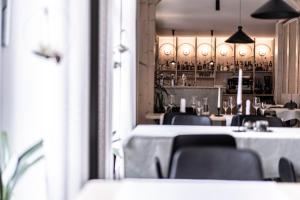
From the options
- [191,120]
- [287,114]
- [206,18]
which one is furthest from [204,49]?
[191,120]

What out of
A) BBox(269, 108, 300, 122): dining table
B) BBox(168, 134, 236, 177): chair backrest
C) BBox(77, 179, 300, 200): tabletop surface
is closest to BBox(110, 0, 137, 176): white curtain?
BBox(168, 134, 236, 177): chair backrest

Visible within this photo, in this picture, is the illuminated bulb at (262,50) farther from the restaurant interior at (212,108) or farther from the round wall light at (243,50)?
the round wall light at (243,50)

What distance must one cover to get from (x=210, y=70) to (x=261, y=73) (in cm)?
152

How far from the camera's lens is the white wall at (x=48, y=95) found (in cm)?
184

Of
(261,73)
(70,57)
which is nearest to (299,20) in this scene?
(261,73)

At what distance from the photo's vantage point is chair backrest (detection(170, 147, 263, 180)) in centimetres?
235

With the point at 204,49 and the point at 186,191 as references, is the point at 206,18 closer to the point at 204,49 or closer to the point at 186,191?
the point at 204,49

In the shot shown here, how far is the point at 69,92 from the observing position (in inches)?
83.0

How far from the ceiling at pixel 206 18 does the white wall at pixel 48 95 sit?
7206 millimetres

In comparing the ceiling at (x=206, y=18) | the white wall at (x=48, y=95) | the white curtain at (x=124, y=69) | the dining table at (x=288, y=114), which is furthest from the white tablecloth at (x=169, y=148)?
the ceiling at (x=206, y=18)

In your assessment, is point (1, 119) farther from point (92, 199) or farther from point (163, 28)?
point (163, 28)

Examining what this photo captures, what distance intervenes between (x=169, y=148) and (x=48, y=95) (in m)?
1.77

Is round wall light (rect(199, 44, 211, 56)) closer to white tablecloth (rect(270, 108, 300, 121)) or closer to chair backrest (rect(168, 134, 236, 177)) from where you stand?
white tablecloth (rect(270, 108, 300, 121))

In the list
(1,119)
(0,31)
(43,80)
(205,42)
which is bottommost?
(1,119)
